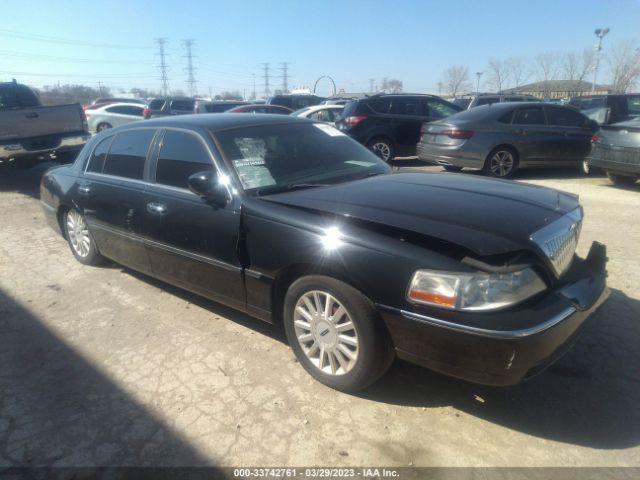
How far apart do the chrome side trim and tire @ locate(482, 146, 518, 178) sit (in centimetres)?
719

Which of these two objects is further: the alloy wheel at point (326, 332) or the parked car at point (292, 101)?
A: the parked car at point (292, 101)

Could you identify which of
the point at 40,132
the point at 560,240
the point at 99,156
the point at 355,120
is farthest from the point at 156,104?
the point at 560,240

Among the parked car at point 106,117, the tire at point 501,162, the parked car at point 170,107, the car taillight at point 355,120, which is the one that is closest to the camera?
the tire at point 501,162

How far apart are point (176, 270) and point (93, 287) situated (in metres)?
1.35

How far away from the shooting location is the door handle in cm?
355

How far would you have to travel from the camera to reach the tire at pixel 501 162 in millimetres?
8945

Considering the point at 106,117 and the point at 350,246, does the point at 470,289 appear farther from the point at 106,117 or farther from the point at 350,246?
the point at 106,117

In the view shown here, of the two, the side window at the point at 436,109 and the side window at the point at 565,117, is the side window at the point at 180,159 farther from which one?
the side window at the point at 436,109

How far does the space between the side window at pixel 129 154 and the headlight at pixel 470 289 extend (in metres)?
2.71

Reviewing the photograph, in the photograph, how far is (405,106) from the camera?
36.1ft


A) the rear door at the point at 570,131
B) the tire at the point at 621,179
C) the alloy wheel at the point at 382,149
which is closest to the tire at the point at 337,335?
the tire at the point at 621,179

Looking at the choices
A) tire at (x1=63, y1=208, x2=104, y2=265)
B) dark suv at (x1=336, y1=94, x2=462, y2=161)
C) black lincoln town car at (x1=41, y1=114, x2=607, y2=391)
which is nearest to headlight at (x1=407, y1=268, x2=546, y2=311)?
black lincoln town car at (x1=41, y1=114, x2=607, y2=391)

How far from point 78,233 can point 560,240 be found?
462cm

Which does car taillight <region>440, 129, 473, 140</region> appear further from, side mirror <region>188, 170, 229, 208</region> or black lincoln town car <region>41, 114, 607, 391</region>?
side mirror <region>188, 170, 229, 208</region>
